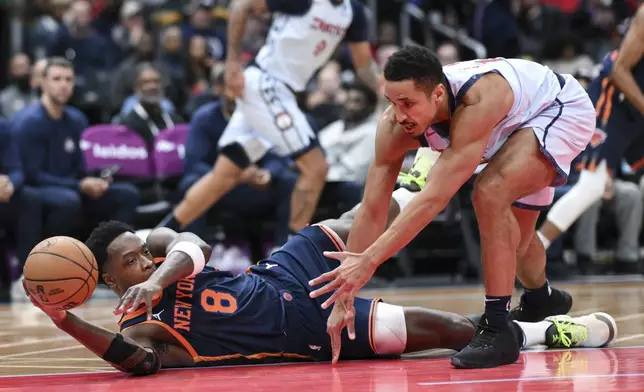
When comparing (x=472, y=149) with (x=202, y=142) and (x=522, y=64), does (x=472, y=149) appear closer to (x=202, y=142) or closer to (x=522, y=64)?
(x=522, y=64)

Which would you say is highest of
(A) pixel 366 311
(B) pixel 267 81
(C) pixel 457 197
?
(B) pixel 267 81

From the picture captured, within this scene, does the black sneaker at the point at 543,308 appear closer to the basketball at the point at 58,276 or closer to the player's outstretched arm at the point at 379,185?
the player's outstretched arm at the point at 379,185

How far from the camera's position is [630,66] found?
316 inches

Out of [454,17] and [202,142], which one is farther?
[454,17]

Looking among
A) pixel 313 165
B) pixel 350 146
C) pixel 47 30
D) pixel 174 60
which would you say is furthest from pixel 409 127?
pixel 47 30

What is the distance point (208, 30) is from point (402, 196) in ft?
26.9

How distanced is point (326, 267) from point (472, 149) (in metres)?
0.95

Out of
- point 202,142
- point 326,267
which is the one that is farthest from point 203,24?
point 326,267

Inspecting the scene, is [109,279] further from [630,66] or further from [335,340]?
[630,66]

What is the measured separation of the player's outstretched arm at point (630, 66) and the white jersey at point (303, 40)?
2027 millimetres

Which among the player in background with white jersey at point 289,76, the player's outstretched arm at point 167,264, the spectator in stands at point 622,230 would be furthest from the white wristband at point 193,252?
the spectator in stands at point 622,230

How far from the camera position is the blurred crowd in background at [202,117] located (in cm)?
928

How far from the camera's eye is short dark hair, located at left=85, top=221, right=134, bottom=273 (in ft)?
14.3

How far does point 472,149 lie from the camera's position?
13.5ft
